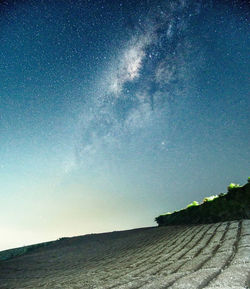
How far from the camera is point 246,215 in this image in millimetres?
6516

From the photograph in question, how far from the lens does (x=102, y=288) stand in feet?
8.13

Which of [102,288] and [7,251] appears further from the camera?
[7,251]

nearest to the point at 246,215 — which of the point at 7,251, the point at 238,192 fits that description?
the point at 238,192

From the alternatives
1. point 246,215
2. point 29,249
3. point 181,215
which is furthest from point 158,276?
point 29,249

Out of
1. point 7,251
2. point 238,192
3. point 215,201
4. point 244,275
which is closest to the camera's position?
point 244,275

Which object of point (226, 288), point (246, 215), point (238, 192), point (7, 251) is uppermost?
point (7, 251)

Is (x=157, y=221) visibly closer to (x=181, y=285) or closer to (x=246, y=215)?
(x=246, y=215)

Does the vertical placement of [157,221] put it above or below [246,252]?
above

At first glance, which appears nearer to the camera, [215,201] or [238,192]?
[238,192]

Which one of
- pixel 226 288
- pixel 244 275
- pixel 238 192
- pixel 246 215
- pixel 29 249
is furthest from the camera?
pixel 29 249

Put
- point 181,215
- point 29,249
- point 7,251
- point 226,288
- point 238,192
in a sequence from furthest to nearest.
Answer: point 29,249 < point 7,251 < point 181,215 < point 238,192 < point 226,288

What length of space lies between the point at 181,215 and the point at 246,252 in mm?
8648

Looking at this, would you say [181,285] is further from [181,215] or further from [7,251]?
[7,251]

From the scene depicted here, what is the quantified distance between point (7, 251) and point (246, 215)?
12.6m
